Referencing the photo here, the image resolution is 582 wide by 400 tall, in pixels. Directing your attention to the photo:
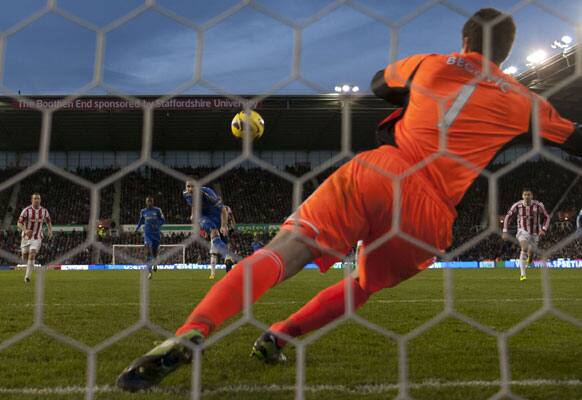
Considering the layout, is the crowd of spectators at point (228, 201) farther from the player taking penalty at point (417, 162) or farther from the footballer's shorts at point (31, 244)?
the player taking penalty at point (417, 162)

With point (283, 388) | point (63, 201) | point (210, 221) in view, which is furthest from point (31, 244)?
point (63, 201)

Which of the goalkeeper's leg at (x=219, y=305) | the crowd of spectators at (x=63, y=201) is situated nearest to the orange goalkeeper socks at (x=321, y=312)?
the goalkeeper's leg at (x=219, y=305)

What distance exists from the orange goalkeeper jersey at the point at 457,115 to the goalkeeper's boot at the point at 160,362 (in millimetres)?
952

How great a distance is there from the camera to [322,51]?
1.89 m

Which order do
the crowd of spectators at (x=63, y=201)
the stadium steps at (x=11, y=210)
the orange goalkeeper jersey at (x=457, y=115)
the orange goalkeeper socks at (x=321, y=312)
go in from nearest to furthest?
the orange goalkeeper jersey at (x=457, y=115) < the orange goalkeeper socks at (x=321, y=312) < the crowd of spectators at (x=63, y=201) < the stadium steps at (x=11, y=210)

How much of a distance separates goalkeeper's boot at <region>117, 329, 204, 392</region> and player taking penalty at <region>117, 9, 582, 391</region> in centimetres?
27

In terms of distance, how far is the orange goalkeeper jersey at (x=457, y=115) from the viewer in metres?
2.03

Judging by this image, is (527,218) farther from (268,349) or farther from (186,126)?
(186,126)

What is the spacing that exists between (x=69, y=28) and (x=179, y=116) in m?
11.3

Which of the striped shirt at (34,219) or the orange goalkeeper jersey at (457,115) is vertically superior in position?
the striped shirt at (34,219)

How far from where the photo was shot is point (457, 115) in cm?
204

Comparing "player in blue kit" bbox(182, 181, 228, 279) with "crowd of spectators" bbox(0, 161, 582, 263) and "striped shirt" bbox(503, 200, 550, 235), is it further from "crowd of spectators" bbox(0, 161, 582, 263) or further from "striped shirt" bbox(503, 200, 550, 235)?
"crowd of spectators" bbox(0, 161, 582, 263)

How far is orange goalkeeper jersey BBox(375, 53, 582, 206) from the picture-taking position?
6.65 feet

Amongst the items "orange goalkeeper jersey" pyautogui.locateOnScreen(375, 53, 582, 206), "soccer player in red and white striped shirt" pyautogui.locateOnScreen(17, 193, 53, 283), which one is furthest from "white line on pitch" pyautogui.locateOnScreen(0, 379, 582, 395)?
"soccer player in red and white striped shirt" pyautogui.locateOnScreen(17, 193, 53, 283)
